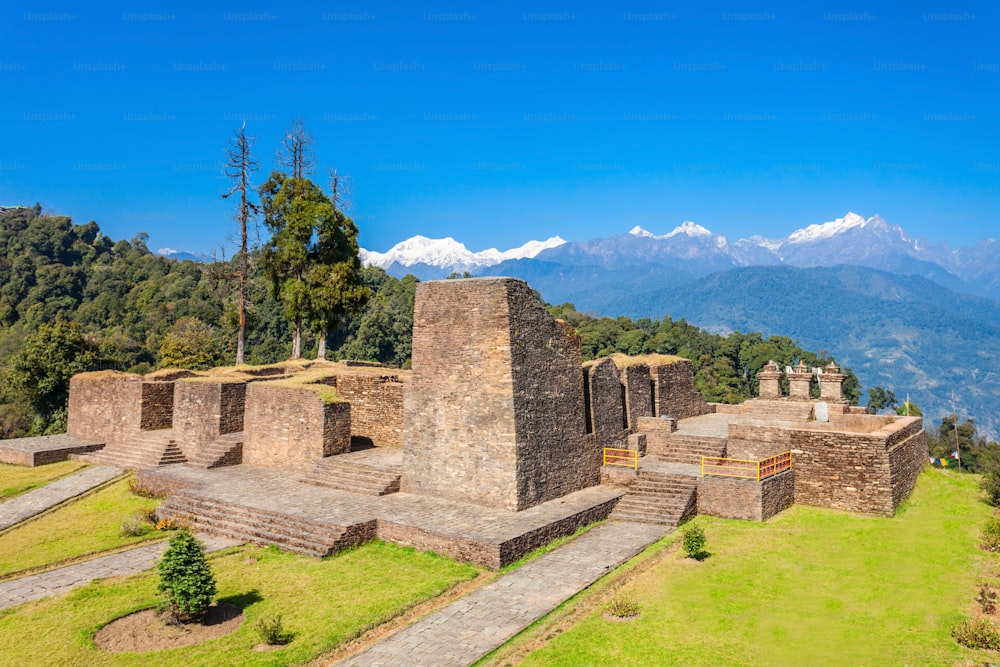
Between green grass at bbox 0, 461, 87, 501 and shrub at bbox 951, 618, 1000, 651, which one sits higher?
green grass at bbox 0, 461, 87, 501

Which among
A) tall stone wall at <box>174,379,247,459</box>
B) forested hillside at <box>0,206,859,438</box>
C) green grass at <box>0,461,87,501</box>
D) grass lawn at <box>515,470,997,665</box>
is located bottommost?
grass lawn at <box>515,470,997,665</box>

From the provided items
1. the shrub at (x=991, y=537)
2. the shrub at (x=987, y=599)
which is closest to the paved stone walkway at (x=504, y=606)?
the shrub at (x=987, y=599)

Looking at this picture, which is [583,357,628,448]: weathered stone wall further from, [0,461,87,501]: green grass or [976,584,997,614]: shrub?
[0,461,87,501]: green grass

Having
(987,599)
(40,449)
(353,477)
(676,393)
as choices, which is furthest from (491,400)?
(40,449)

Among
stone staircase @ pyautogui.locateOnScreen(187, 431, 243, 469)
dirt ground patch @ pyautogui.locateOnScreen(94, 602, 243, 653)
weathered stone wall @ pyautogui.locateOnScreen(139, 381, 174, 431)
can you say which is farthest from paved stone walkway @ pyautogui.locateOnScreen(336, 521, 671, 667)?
weathered stone wall @ pyautogui.locateOnScreen(139, 381, 174, 431)

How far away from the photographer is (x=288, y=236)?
26.2 metres

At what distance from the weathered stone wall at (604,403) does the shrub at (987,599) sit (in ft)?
26.3

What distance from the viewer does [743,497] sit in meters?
14.3

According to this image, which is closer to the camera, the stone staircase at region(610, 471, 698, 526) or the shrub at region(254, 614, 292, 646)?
the shrub at region(254, 614, 292, 646)

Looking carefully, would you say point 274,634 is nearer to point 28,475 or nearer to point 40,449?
point 28,475

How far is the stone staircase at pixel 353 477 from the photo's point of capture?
15289 millimetres

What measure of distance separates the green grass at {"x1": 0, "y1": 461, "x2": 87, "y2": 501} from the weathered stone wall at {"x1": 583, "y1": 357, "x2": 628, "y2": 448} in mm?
15232

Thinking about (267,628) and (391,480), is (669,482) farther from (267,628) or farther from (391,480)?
(267,628)

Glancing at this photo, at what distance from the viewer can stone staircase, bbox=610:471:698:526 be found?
46.3ft
